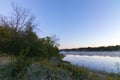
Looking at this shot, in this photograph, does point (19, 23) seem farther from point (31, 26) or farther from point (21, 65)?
point (21, 65)

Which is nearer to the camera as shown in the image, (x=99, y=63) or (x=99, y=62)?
(x=99, y=63)

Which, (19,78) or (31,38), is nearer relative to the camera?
(19,78)

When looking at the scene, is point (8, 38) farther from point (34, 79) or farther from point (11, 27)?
point (34, 79)

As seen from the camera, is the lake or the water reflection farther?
the water reflection

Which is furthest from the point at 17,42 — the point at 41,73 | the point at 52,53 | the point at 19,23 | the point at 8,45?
the point at 41,73

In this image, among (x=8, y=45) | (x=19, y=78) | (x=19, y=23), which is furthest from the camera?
(x=19, y=23)

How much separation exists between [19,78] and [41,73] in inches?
85.6

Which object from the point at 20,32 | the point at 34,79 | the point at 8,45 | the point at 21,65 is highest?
the point at 20,32

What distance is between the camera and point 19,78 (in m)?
8.77

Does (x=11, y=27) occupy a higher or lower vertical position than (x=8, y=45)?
higher

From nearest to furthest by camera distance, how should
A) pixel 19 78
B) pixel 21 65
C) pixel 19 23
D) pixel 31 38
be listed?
pixel 19 78
pixel 21 65
pixel 31 38
pixel 19 23

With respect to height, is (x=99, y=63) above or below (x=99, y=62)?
below

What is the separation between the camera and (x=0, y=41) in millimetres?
35000

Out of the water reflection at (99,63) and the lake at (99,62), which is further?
the water reflection at (99,63)
